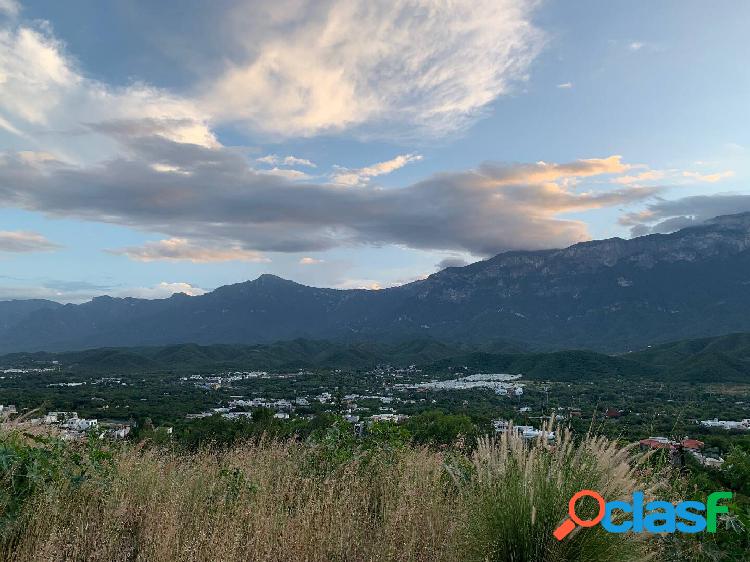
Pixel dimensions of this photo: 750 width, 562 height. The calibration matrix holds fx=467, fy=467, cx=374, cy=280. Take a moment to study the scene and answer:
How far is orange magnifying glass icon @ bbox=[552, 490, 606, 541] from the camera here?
3.86 m

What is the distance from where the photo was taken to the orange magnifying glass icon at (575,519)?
152 inches

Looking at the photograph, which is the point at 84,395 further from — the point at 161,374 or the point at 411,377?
the point at 411,377

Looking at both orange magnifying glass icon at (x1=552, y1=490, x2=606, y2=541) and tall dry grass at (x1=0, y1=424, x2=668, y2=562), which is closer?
orange magnifying glass icon at (x1=552, y1=490, x2=606, y2=541)

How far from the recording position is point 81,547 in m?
4.63

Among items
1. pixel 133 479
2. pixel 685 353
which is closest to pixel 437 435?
pixel 133 479

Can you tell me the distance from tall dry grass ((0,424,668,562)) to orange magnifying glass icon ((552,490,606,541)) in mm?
110

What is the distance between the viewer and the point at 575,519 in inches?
153

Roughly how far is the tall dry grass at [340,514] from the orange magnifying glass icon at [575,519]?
110 mm

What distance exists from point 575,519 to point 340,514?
2520 millimetres

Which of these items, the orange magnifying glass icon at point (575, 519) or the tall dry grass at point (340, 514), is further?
the tall dry grass at point (340, 514)

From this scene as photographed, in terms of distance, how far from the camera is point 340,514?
17.1 feet

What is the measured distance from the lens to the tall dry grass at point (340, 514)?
4.13 metres

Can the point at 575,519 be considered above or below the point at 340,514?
above

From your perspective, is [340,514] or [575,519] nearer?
[575,519]
